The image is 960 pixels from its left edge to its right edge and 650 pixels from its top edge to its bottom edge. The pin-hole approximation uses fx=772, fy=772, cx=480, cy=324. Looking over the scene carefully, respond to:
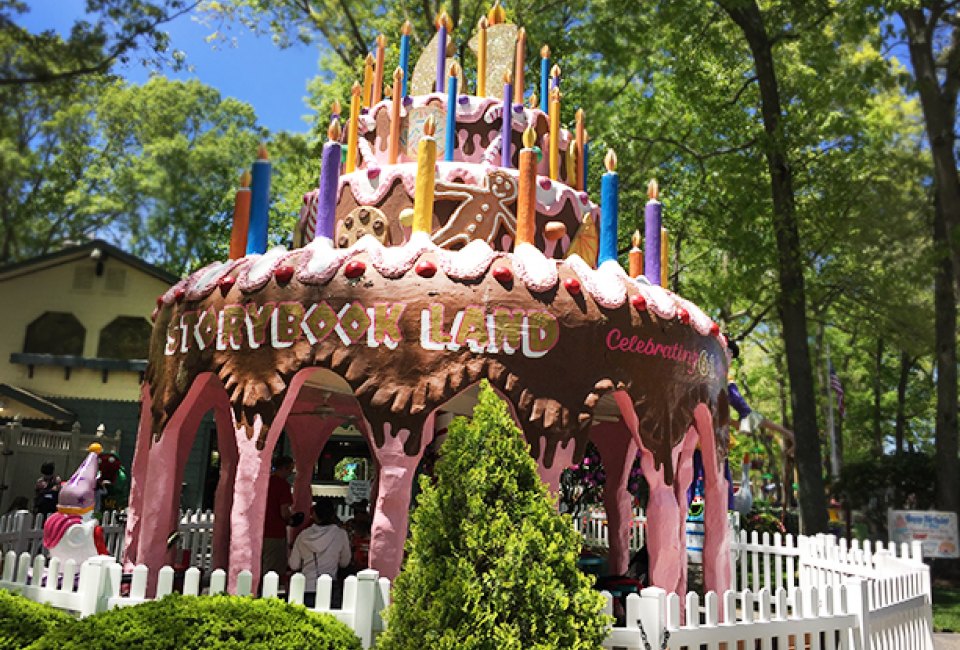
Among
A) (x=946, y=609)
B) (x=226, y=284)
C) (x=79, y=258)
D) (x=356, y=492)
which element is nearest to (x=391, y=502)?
(x=226, y=284)

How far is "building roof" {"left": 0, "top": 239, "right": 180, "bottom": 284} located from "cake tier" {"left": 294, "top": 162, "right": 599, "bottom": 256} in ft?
46.1

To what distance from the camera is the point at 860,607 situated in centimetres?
684

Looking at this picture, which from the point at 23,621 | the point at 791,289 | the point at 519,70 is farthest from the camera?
the point at 791,289

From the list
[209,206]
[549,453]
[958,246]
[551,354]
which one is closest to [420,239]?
[551,354]

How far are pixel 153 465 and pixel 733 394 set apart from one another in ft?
33.7

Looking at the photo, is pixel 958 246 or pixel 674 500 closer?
pixel 674 500

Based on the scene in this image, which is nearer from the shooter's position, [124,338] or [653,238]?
[653,238]

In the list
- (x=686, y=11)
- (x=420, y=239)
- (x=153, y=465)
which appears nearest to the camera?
(x=420, y=239)

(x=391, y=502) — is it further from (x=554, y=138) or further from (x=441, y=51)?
(x=441, y=51)

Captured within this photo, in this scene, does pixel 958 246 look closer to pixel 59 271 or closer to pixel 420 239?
pixel 420 239

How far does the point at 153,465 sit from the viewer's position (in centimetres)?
820

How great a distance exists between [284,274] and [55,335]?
1810cm

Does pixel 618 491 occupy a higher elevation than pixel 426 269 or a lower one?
lower

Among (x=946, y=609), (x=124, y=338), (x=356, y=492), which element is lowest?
(x=946, y=609)
